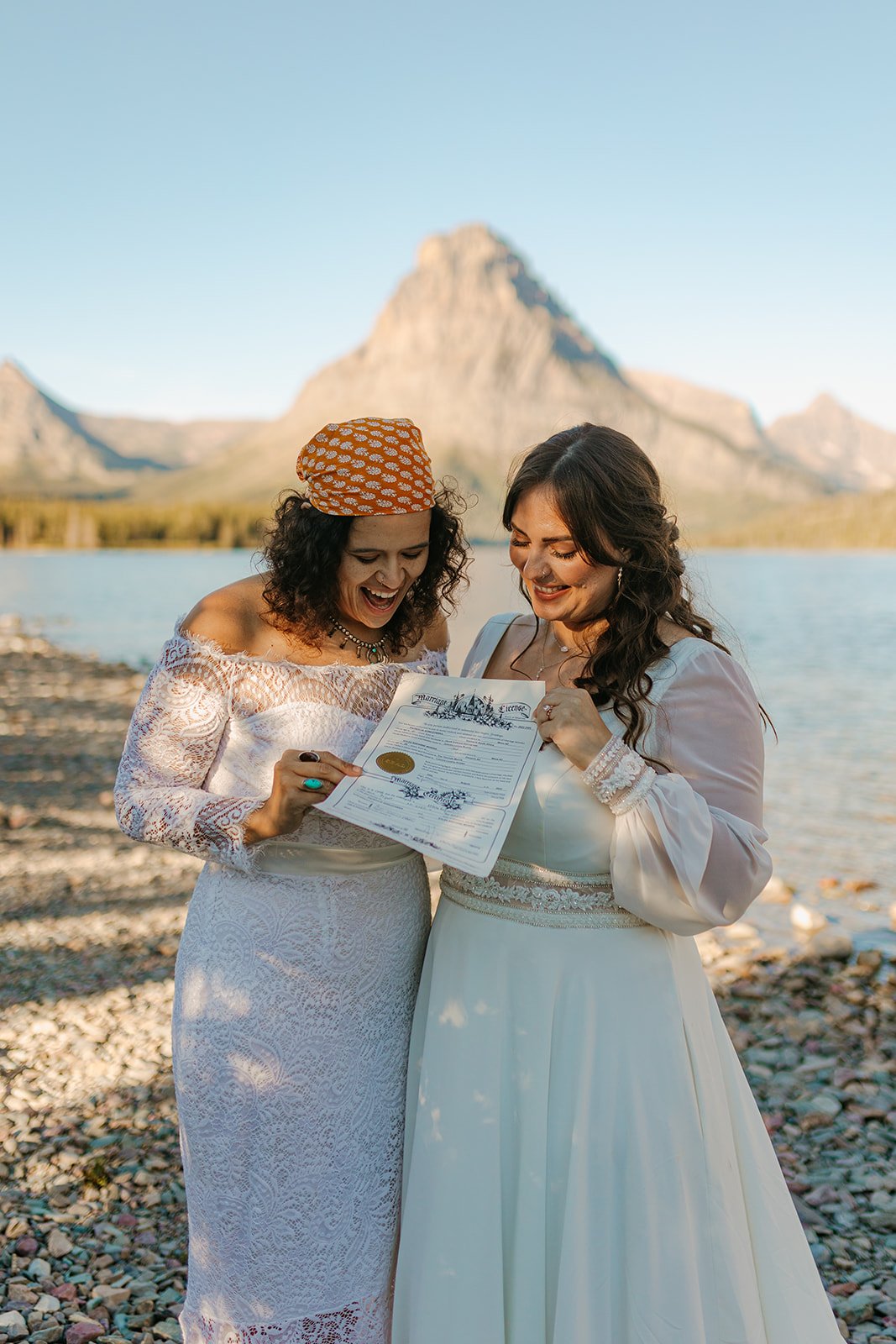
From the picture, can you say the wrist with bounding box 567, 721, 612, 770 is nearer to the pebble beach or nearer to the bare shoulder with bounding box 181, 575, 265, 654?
the bare shoulder with bounding box 181, 575, 265, 654

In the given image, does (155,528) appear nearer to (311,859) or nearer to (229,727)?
(229,727)

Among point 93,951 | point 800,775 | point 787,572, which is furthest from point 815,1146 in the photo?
point 787,572

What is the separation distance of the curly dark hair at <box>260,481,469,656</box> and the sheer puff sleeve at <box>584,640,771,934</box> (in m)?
0.76

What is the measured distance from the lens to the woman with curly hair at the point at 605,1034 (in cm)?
230

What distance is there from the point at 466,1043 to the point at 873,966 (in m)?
5.41

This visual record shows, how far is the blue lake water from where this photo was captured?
10.4m

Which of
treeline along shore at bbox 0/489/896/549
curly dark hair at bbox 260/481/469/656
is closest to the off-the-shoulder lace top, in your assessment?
curly dark hair at bbox 260/481/469/656

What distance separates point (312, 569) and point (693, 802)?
1062 millimetres

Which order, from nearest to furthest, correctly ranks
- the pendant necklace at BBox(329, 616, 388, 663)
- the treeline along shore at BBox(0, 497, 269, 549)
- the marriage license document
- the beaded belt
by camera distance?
the marriage license document < the beaded belt < the pendant necklace at BBox(329, 616, 388, 663) < the treeline along shore at BBox(0, 497, 269, 549)

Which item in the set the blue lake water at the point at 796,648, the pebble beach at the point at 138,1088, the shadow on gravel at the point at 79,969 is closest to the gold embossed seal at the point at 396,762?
the blue lake water at the point at 796,648

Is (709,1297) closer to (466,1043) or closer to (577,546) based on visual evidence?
(466,1043)

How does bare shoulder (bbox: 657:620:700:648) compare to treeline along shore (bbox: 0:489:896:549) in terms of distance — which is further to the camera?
treeline along shore (bbox: 0:489:896:549)

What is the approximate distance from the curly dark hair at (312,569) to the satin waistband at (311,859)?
52cm

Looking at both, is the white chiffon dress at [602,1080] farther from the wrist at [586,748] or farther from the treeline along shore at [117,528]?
the treeline along shore at [117,528]
